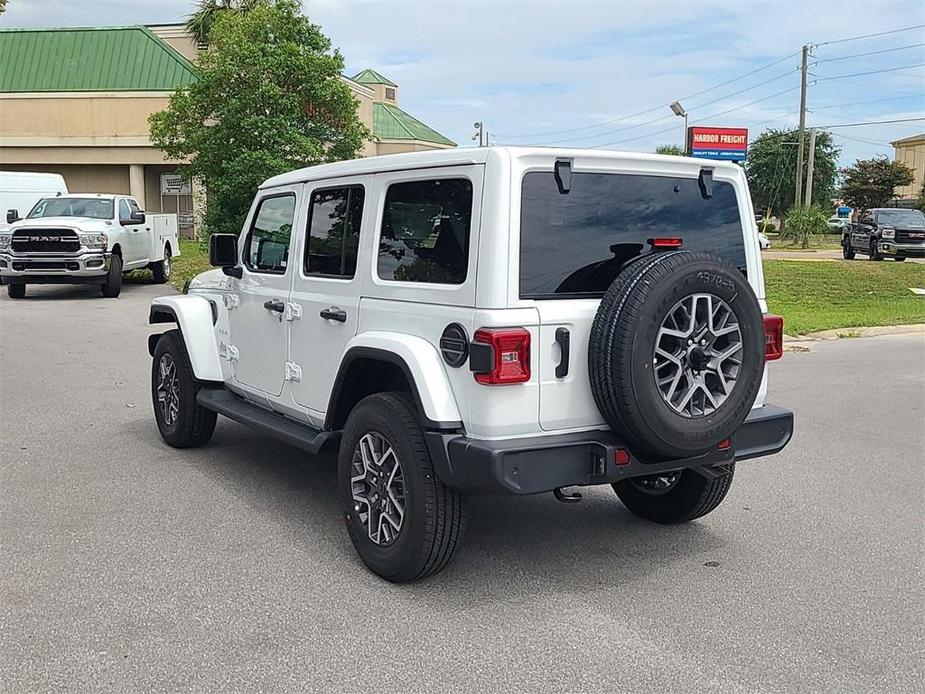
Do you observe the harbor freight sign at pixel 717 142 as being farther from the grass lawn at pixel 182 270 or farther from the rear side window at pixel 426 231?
the rear side window at pixel 426 231

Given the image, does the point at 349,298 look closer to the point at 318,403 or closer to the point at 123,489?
the point at 318,403

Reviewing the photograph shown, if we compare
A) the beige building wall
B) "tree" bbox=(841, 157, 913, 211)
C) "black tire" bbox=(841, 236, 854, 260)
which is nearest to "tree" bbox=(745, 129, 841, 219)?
"tree" bbox=(841, 157, 913, 211)

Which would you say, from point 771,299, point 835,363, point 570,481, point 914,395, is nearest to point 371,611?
point 570,481

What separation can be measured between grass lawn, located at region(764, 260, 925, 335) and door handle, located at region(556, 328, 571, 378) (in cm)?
1071

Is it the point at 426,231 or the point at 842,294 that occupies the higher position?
the point at 426,231

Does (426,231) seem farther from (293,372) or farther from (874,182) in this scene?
(874,182)

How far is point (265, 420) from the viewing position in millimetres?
5594

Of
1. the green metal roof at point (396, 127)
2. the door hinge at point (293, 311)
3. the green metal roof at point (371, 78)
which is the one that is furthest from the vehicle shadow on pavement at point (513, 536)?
the green metal roof at point (371, 78)

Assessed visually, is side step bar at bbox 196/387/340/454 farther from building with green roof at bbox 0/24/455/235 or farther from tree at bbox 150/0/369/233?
building with green roof at bbox 0/24/455/235

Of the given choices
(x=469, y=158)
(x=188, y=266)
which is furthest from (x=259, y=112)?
(x=469, y=158)

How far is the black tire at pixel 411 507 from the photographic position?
4.11 m

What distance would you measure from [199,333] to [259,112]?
47.2 feet

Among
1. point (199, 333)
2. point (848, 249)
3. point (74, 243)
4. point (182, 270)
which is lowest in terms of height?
point (182, 270)

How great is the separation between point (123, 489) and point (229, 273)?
1.54 meters
